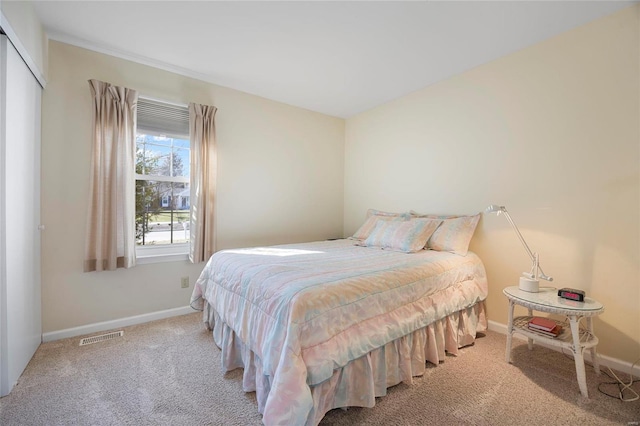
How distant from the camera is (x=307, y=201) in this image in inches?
153

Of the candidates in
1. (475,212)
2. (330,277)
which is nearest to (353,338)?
(330,277)

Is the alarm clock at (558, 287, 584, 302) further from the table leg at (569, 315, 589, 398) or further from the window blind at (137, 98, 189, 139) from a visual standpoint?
the window blind at (137, 98, 189, 139)

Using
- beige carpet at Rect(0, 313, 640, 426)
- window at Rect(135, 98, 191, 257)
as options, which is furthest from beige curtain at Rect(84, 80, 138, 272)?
beige carpet at Rect(0, 313, 640, 426)

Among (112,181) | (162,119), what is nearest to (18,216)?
(112,181)

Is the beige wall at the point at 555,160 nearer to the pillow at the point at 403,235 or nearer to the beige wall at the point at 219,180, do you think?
the pillow at the point at 403,235

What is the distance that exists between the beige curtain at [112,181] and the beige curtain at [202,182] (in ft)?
1.71

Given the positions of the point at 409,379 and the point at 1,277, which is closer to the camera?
the point at 1,277

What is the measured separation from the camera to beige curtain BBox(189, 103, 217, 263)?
2850 millimetres

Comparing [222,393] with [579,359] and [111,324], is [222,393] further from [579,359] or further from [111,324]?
[579,359]

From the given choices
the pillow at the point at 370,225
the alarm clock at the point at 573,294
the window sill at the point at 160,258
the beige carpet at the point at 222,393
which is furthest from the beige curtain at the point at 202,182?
the alarm clock at the point at 573,294

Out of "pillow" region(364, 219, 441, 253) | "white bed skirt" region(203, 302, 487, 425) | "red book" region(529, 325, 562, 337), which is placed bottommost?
"white bed skirt" region(203, 302, 487, 425)

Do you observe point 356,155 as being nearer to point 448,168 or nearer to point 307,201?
point 307,201

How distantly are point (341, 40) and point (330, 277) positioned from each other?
197 centimetres

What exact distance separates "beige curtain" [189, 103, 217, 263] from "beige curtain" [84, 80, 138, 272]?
520 millimetres
